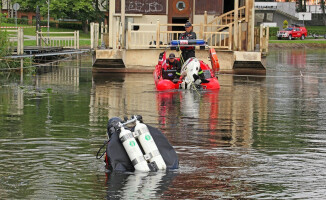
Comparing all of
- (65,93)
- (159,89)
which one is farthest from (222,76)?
(65,93)

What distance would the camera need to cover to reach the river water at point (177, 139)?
1080cm

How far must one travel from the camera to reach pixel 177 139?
1503 centimetres

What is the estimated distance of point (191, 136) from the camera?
1545 cm

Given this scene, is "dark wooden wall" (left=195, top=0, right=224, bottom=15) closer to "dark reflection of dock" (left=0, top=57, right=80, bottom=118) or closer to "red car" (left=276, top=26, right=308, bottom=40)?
"dark reflection of dock" (left=0, top=57, right=80, bottom=118)

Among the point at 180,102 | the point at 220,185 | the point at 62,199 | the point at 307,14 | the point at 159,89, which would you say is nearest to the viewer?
the point at 62,199

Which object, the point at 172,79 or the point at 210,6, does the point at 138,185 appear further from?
the point at 210,6

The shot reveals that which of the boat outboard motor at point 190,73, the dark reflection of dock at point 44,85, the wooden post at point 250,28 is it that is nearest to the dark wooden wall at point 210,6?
the wooden post at point 250,28

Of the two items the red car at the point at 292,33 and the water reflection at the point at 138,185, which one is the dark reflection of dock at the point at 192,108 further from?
the red car at the point at 292,33

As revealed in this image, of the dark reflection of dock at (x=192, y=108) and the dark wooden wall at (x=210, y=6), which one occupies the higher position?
the dark wooden wall at (x=210, y=6)

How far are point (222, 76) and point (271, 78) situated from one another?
2117mm

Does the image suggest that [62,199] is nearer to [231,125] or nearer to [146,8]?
[231,125]

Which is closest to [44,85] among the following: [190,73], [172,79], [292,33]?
[172,79]

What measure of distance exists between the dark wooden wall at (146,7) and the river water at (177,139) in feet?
40.9

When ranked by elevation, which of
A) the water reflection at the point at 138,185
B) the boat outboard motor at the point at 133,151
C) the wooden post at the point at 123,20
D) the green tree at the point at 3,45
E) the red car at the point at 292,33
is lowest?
the water reflection at the point at 138,185
